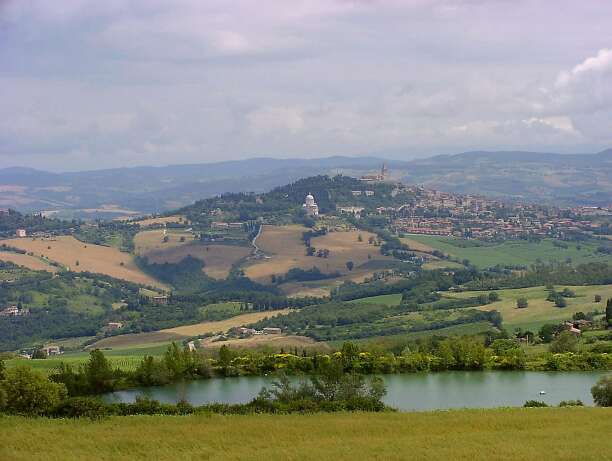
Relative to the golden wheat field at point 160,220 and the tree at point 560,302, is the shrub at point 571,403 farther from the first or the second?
the golden wheat field at point 160,220

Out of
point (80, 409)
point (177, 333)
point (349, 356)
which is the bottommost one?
point (177, 333)

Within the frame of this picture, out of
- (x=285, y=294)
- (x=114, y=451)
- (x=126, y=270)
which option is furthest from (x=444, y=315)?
(x=126, y=270)

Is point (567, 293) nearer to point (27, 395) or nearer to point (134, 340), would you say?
point (134, 340)

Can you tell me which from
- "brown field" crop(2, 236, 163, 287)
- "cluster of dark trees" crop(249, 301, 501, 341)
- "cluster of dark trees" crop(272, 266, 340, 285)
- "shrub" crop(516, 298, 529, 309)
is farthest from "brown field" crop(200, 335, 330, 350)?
"brown field" crop(2, 236, 163, 287)

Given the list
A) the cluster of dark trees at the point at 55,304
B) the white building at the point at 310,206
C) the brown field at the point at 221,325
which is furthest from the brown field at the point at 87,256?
the white building at the point at 310,206

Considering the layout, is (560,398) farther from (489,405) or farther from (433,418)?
(433,418)

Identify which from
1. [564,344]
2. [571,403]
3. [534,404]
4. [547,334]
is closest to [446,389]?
[534,404]

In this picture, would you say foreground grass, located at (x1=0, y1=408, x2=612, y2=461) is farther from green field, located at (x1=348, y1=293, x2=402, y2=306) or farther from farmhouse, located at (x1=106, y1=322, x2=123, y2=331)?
farmhouse, located at (x1=106, y1=322, x2=123, y2=331)

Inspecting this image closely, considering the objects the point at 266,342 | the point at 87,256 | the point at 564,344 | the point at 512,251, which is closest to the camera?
the point at 564,344
